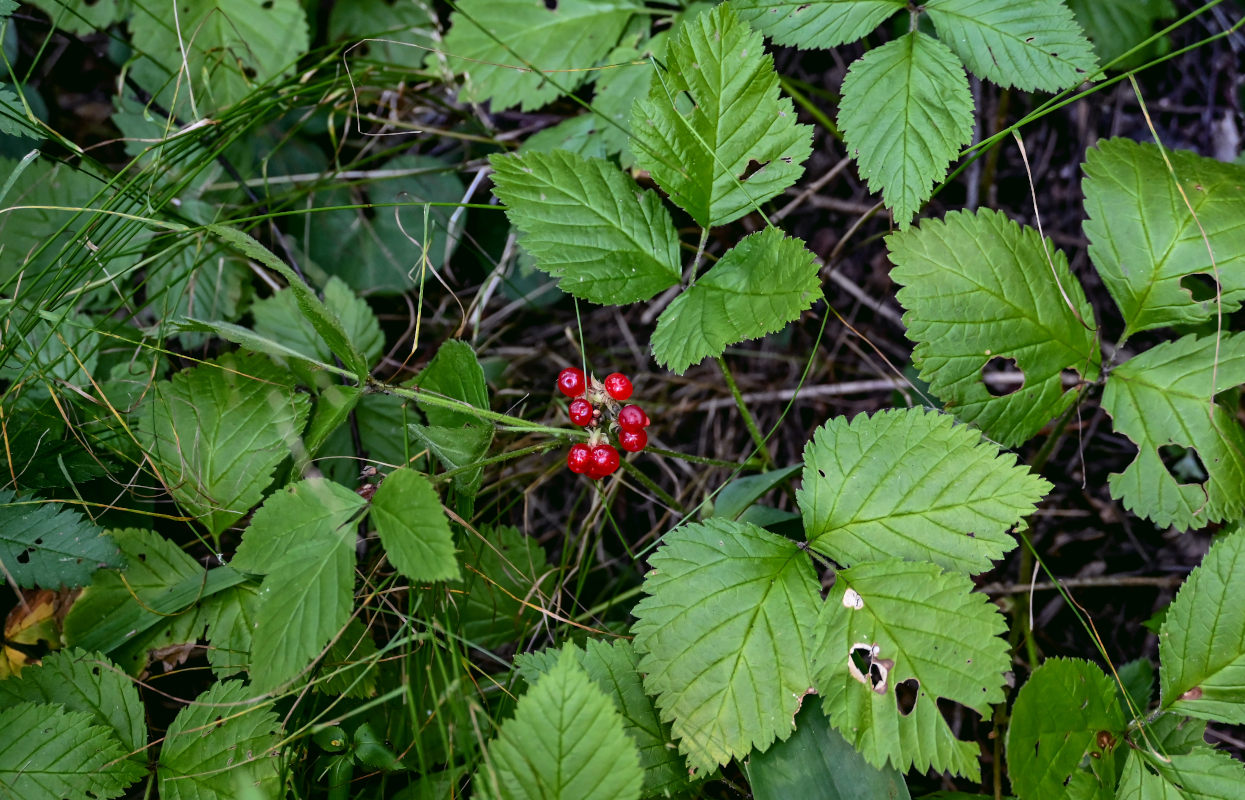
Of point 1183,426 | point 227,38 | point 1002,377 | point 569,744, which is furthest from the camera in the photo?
point 1002,377

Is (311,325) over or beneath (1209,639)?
over

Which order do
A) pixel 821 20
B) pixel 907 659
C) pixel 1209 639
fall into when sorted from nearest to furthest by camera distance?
pixel 907 659
pixel 1209 639
pixel 821 20

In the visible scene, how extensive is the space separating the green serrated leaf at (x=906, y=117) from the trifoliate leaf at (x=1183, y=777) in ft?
3.96

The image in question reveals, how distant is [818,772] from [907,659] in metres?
0.30

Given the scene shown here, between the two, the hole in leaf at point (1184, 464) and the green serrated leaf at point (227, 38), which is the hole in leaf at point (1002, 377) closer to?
the hole in leaf at point (1184, 464)

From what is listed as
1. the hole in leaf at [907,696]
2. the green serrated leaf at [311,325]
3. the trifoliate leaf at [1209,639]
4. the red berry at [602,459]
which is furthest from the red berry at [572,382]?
the trifoliate leaf at [1209,639]

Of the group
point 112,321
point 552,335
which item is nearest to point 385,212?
point 552,335

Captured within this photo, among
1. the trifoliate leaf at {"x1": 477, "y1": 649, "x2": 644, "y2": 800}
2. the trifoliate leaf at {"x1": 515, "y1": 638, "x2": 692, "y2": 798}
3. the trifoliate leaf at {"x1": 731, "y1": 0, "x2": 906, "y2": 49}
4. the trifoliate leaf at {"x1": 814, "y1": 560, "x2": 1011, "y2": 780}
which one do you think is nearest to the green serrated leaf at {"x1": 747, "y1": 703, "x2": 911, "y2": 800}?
the trifoliate leaf at {"x1": 814, "y1": 560, "x2": 1011, "y2": 780}

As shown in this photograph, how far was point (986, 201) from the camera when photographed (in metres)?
2.69

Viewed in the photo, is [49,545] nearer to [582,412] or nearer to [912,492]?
[582,412]

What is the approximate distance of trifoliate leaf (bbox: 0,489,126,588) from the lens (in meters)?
1.82

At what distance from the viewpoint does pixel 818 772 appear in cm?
164

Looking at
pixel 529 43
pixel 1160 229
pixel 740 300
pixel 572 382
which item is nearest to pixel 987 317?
pixel 1160 229

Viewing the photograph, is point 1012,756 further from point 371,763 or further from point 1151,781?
point 371,763
